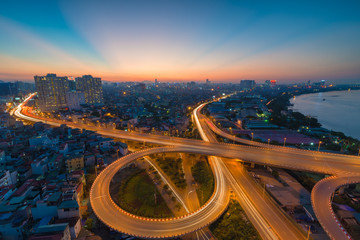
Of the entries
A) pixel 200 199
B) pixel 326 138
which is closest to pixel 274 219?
pixel 200 199

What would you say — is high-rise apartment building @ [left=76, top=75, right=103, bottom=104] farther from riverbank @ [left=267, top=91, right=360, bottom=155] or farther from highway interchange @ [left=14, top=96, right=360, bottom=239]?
riverbank @ [left=267, top=91, right=360, bottom=155]

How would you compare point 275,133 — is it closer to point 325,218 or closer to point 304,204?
point 304,204

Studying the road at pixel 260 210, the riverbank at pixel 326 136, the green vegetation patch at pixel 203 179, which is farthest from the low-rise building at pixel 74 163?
the riverbank at pixel 326 136

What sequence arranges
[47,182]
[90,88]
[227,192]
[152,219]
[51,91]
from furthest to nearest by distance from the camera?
[90,88] < [51,91] < [47,182] < [227,192] < [152,219]

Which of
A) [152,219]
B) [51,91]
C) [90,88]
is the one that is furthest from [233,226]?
[90,88]

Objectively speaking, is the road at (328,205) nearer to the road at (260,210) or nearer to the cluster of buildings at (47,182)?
the road at (260,210)

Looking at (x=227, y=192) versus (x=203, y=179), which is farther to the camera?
(x=203, y=179)

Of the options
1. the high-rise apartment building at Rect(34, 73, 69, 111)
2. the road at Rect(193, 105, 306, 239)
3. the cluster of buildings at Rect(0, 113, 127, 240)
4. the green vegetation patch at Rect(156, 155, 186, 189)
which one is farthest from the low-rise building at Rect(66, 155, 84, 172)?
the high-rise apartment building at Rect(34, 73, 69, 111)

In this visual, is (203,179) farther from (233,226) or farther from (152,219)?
(152,219)
